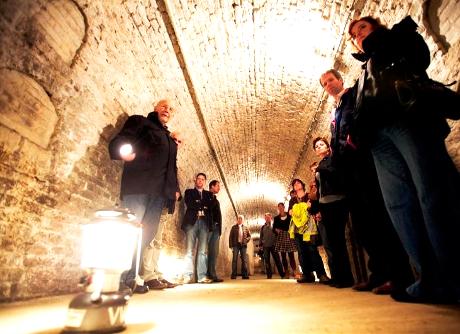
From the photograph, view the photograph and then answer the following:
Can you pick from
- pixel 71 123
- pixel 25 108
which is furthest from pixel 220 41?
pixel 25 108

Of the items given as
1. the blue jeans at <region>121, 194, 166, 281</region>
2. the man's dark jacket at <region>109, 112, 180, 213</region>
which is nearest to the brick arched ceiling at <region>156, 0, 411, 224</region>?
the man's dark jacket at <region>109, 112, 180, 213</region>

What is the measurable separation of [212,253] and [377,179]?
12.9 ft

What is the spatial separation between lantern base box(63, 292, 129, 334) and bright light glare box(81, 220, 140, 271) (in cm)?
14

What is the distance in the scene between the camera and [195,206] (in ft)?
17.6

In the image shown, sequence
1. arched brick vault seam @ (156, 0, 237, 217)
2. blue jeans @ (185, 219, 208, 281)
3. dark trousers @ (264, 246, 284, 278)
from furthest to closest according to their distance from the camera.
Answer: dark trousers @ (264, 246, 284, 278) → blue jeans @ (185, 219, 208, 281) → arched brick vault seam @ (156, 0, 237, 217)

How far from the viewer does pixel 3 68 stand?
207 centimetres

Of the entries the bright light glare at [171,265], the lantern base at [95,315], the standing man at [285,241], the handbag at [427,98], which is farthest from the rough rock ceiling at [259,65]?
the lantern base at [95,315]

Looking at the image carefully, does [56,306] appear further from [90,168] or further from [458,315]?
[458,315]

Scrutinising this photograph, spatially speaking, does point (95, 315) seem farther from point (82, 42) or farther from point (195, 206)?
point (195, 206)

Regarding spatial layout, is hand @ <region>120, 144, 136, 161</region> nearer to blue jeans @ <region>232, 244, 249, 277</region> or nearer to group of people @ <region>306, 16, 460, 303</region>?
group of people @ <region>306, 16, 460, 303</region>

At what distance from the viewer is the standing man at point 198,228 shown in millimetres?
5152

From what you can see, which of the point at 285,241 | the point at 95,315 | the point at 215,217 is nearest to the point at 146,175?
the point at 95,315

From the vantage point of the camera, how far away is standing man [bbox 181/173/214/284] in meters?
5.15

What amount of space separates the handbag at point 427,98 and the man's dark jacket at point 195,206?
4.37 m
